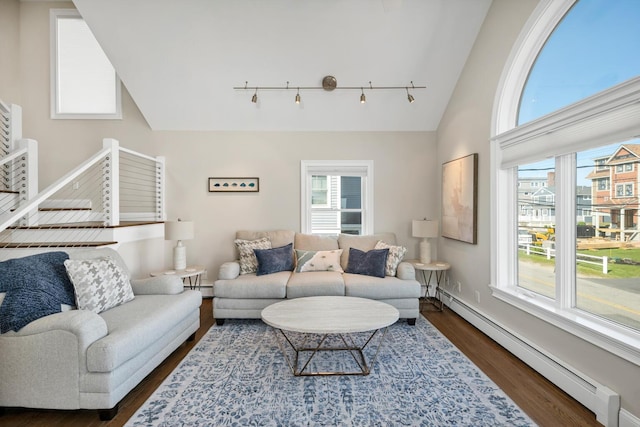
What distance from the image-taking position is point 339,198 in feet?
16.1

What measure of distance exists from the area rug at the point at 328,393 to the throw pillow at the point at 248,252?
1194 millimetres

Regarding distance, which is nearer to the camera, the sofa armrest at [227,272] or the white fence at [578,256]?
the white fence at [578,256]

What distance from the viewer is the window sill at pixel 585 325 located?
6.18 feet

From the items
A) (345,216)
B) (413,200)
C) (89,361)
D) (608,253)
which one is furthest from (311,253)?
(608,253)

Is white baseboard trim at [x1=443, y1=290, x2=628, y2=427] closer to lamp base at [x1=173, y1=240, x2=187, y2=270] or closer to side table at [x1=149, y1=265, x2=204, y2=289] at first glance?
side table at [x1=149, y1=265, x2=204, y2=289]

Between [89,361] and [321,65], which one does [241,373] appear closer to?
[89,361]

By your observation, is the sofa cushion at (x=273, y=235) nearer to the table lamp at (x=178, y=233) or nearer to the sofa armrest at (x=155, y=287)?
the table lamp at (x=178, y=233)

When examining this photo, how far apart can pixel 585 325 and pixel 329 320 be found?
68.9 inches

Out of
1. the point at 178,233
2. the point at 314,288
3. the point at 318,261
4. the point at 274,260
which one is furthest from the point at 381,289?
the point at 178,233

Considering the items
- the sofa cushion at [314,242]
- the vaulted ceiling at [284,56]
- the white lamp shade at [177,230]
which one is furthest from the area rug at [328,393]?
the vaulted ceiling at [284,56]

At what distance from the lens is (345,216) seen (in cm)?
493

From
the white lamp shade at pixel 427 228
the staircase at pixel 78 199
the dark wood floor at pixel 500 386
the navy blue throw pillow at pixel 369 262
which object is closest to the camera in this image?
the dark wood floor at pixel 500 386

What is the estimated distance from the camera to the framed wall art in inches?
143

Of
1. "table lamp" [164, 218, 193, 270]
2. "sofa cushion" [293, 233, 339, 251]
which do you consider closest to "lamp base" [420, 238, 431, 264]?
"sofa cushion" [293, 233, 339, 251]
